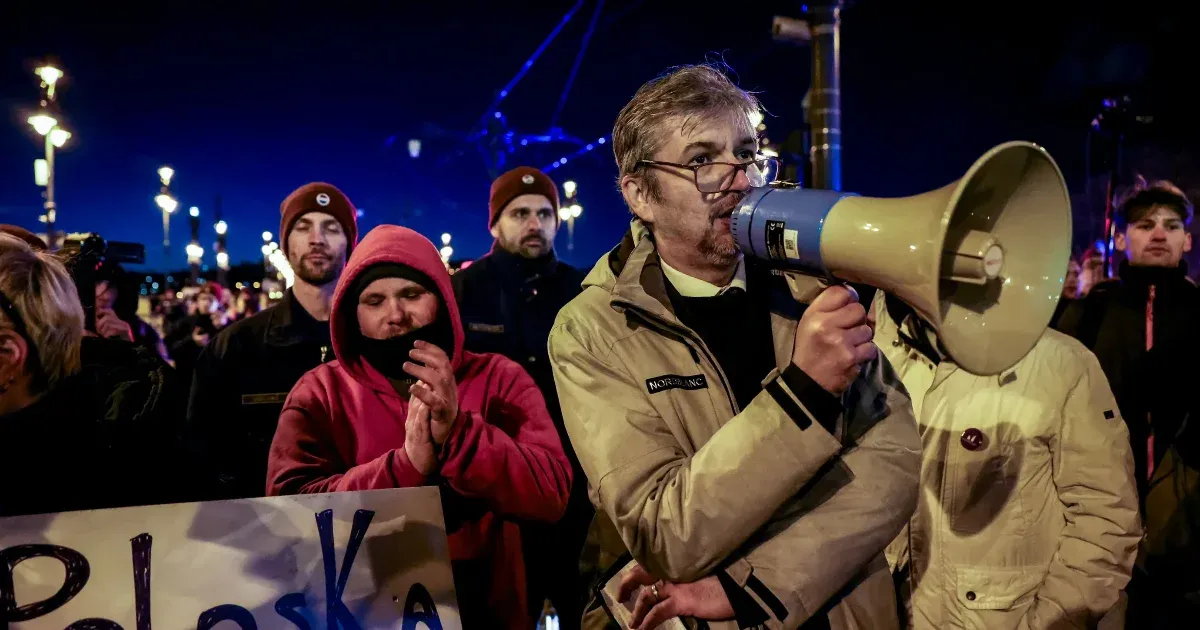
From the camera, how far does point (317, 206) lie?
4.02 metres

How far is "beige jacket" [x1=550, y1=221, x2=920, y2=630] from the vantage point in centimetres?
139

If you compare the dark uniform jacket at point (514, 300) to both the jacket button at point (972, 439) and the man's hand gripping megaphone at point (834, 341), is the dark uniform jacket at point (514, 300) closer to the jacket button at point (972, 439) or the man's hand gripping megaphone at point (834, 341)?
the jacket button at point (972, 439)

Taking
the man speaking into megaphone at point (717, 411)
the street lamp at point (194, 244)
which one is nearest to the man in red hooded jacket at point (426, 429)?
the man speaking into megaphone at point (717, 411)

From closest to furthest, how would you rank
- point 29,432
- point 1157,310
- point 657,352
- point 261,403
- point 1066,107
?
point 657,352
point 29,432
point 261,403
point 1157,310
point 1066,107

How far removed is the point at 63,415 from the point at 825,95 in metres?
8.10

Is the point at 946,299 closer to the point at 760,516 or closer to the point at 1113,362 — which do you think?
the point at 760,516

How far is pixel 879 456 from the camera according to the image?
Result: 1582 millimetres

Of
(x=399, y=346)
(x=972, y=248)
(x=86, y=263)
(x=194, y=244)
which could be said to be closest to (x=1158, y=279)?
(x=972, y=248)

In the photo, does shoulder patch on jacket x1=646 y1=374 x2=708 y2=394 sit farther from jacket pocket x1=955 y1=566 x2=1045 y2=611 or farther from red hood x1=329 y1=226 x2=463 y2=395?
jacket pocket x1=955 y1=566 x2=1045 y2=611

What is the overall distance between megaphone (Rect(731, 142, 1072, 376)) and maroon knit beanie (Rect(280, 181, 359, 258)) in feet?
10.6

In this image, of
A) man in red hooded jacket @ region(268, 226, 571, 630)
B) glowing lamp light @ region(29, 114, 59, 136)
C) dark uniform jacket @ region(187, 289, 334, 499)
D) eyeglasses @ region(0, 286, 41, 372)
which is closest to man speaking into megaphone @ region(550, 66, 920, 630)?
man in red hooded jacket @ region(268, 226, 571, 630)

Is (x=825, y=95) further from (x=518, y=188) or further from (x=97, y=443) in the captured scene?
(x=97, y=443)

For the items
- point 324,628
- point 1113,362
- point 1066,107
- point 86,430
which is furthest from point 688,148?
point 1066,107

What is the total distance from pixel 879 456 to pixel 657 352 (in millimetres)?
543
